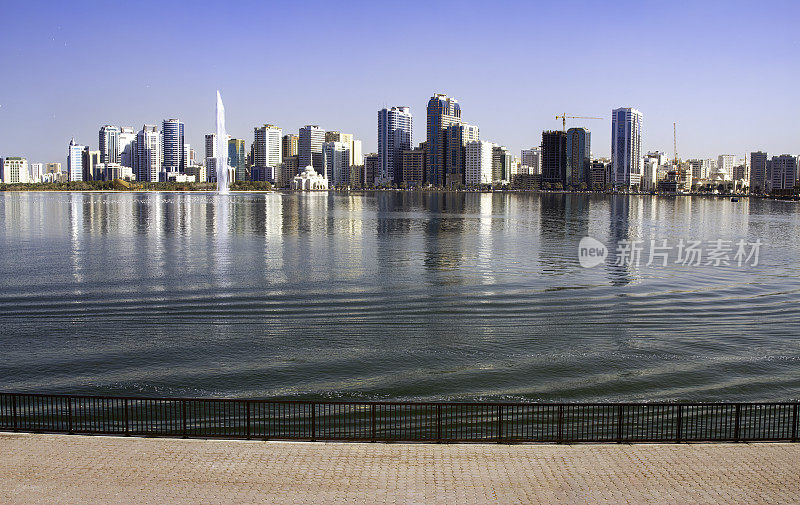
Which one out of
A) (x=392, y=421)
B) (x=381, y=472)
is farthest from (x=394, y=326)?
(x=381, y=472)

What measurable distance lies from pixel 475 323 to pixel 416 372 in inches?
301

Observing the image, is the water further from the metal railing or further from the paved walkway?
the paved walkway

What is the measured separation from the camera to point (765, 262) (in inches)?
2082

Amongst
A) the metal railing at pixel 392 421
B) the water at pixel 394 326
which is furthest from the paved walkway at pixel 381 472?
the water at pixel 394 326

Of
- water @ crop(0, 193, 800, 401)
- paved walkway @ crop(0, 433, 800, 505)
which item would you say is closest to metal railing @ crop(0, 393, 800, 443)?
water @ crop(0, 193, 800, 401)

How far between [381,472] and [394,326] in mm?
17003

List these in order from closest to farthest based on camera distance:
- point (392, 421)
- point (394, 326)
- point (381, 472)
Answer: point (381, 472)
point (392, 421)
point (394, 326)

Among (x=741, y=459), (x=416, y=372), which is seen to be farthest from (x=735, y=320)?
(x=741, y=459)

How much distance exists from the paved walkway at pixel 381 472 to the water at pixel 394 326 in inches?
288

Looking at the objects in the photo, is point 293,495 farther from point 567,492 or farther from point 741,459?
point 741,459

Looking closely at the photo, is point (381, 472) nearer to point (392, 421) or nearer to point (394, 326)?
point (392, 421)

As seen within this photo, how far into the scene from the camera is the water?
2206 cm

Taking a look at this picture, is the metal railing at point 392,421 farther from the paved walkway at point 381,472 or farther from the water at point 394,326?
the paved walkway at point 381,472

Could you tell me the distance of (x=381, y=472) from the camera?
40.3 ft
